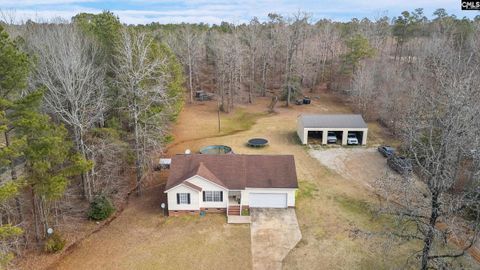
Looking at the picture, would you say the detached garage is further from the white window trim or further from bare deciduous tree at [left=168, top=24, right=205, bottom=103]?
bare deciduous tree at [left=168, top=24, right=205, bottom=103]

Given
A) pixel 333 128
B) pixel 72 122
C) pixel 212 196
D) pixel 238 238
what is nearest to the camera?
pixel 238 238

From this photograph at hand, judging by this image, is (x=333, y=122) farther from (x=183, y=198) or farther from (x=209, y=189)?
(x=183, y=198)

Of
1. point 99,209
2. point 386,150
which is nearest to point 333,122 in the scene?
point 386,150

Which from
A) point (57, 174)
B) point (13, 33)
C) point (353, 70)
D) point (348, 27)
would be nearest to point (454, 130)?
point (57, 174)

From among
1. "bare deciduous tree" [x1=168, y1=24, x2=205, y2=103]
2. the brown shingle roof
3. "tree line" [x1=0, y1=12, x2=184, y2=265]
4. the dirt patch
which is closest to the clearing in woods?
the dirt patch

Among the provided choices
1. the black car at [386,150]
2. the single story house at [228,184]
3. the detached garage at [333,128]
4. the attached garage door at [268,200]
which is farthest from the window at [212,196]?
the black car at [386,150]

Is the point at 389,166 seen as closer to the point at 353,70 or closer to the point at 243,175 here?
the point at 243,175

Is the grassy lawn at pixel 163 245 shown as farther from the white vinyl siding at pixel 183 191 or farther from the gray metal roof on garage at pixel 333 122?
the gray metal roof on garage at pixel 333 122
